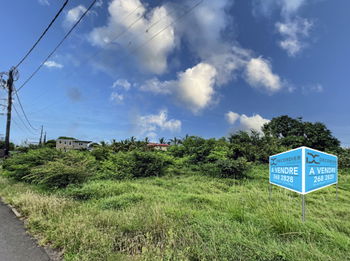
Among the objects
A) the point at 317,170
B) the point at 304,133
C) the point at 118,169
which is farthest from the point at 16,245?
the point at 304,133

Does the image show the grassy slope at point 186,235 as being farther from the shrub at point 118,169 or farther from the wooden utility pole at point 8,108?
the wooden utility pole at point 8,108

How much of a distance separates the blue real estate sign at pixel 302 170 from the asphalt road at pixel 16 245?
486cm

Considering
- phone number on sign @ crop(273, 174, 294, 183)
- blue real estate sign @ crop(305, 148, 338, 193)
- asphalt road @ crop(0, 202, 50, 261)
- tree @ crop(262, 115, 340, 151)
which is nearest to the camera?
asphalt road @ crop(0, 202, 50, 261)

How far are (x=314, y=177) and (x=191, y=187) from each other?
4.31 metres

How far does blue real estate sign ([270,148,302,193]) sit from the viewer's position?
4.34 meters

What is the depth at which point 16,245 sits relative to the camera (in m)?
3.34

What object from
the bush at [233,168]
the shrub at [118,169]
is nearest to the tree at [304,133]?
the bush at [233,168]

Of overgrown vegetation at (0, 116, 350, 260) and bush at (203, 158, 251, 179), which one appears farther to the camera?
bush at (203, 158, 251, 179)

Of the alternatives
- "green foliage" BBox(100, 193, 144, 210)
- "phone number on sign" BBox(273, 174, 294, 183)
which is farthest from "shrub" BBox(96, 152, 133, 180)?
"phone number on sign" BBox(273, 174, 294, 183)

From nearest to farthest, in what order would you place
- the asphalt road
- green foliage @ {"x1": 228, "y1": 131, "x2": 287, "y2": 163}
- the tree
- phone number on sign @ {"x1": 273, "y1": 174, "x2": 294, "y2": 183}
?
the asphalt road, phone number on sign @ {"x1": 273, "y1": 174, "x2": 294, "y2": 183}, green foliage @ {"x1": 228, "y1": 131, "x2": 287, "y2": 163}, the tree

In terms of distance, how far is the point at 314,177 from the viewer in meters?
4.62

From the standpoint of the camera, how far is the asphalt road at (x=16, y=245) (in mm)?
2959

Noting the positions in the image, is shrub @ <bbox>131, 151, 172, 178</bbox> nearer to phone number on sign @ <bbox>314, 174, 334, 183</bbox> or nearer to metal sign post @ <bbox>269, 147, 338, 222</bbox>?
metal sign post @ <bbox>269, 147, 338, 222</bbox>

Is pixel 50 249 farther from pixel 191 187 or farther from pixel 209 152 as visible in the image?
pixel 209 152
